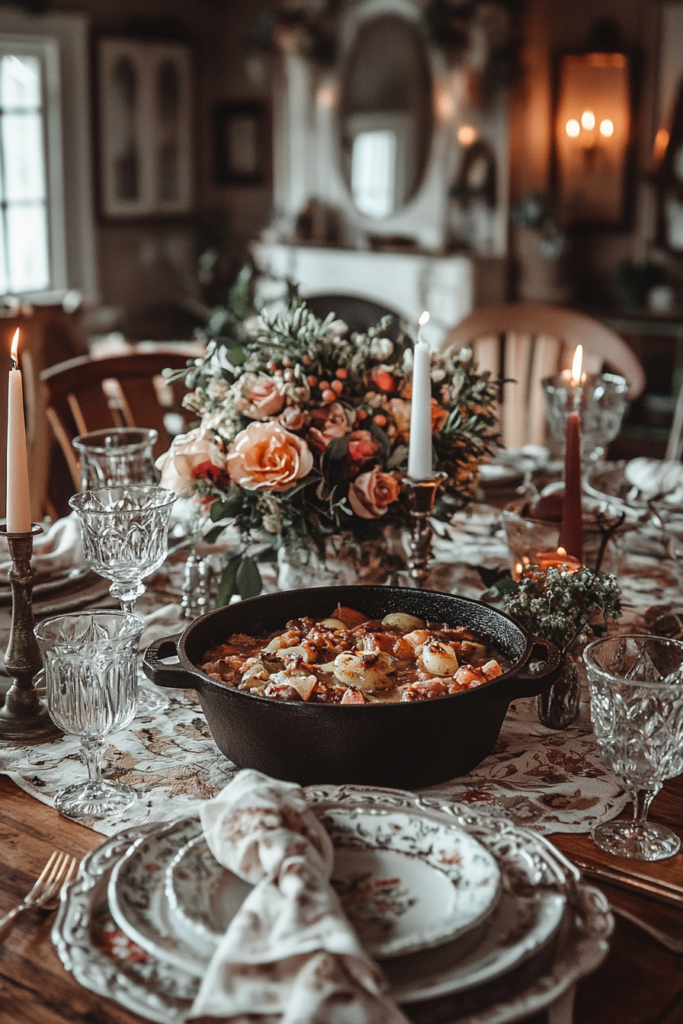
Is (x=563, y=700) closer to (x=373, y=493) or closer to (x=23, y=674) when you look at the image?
(x=373, y=493)

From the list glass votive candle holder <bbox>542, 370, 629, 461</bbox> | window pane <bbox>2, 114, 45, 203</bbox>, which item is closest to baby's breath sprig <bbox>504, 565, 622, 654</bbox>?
glass votive candle holder <bbox>542, 370, 629, 461</bbox>

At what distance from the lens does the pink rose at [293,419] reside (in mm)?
1324

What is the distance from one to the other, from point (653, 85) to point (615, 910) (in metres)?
5.24

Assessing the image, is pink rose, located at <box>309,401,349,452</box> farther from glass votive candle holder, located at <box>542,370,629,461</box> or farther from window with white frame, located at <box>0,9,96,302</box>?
window with white frame, located at <box>0,9,96,302</box>

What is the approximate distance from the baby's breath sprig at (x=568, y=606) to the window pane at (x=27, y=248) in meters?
6.01

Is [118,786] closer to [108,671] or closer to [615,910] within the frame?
[108,671]

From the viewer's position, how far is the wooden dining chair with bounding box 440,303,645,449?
2.74 m

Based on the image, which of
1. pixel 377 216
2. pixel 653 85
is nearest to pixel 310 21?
pixel 377 216

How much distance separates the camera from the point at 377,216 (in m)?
6.24

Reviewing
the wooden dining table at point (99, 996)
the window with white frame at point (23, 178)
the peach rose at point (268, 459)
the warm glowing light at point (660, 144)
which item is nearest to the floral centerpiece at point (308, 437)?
the peach rose at point (268, 459)

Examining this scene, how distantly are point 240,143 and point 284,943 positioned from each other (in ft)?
24.0

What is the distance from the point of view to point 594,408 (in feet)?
6.36

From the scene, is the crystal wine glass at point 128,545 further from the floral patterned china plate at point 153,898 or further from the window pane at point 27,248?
the window pane at point 27,248

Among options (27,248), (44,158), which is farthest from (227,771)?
(44,158)
